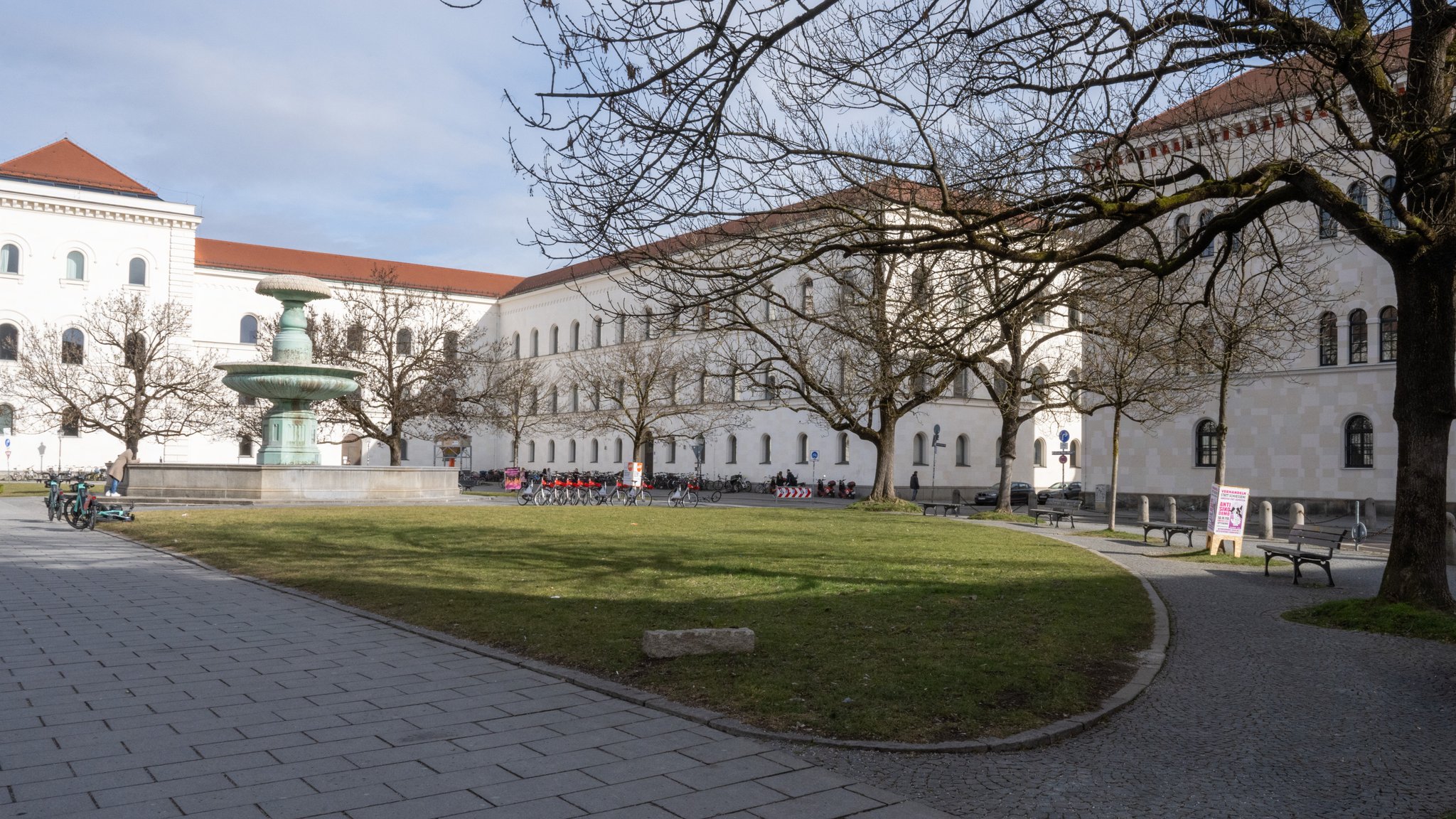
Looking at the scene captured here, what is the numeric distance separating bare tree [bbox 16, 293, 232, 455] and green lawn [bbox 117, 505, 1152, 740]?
30748 millimetres

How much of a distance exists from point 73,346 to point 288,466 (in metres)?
35.4

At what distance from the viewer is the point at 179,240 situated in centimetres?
6919

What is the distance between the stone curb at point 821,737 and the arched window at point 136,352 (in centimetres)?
4501

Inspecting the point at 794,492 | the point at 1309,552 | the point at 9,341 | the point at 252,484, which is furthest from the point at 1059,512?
the point at 9,341

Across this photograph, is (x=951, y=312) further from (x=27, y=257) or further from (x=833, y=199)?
(x=27, y=257)

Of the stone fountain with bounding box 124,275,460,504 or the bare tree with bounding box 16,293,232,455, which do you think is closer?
the stone fountain with bounding box 124,275,460,504

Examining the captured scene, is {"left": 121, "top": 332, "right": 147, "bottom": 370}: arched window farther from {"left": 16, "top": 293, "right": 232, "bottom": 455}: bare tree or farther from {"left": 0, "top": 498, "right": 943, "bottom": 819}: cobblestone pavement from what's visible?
{"left": 0, "top": 498, "right": 943, "bottom": 819}: cobblestone pavement

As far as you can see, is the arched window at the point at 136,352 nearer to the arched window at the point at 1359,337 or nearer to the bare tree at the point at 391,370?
the bare tree at the point at 391,370

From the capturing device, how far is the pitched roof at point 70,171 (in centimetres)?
6544

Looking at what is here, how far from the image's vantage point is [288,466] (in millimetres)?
31359

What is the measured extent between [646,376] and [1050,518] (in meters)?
29.2

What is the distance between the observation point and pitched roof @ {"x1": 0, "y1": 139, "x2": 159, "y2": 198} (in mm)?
65438

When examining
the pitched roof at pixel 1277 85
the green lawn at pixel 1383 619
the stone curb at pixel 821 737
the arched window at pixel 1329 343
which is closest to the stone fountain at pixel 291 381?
the stone curb at pixel 821 737

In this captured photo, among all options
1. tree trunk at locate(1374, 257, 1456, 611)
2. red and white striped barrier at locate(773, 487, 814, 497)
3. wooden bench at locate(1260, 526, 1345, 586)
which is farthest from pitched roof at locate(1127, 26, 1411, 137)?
red and white striped barrier at locate(773, 487, 814, 497)
